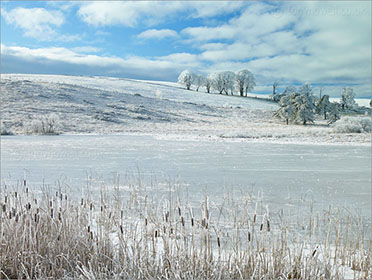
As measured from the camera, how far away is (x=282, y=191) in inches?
283

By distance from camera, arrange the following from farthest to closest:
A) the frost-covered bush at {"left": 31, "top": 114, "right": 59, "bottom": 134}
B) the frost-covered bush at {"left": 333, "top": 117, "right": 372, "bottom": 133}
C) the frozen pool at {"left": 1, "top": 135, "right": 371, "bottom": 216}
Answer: the frost-covered bush at {"left": 31, "top": 114, "right": 59, "bottom": 134} < the frost-covered bush at {"left": 333, "top": 117, "right": 372, "bottom": 133} < the frozen pool at {"left": 1, "top": 135, "right": 371, "bottom": 216}

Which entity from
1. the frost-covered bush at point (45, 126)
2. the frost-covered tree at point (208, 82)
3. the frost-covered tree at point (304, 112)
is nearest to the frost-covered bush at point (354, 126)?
the frost-covered tree at point (304, 112)

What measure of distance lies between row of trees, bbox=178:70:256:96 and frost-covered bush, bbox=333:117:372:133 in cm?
5290

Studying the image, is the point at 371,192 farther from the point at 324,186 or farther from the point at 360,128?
the point at 360,128

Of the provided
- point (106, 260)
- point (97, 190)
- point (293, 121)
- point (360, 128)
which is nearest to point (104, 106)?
point (293, 121)

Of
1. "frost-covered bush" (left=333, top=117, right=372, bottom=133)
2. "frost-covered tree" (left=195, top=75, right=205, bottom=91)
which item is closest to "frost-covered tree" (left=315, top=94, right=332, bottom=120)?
"frost-covered bush" (left=333, top=117, right=372, bottom=133)

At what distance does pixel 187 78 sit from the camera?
285 ft

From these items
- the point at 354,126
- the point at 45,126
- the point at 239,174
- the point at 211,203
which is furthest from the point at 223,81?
the point at 211,203

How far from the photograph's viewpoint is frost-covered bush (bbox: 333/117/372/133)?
89.9ft

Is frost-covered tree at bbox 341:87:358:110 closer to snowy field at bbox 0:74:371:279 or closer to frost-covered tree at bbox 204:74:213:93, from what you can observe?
frost-covered tree at bbox 204:74:213:93

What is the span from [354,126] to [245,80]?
56111 mm

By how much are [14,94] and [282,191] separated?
43.6 m

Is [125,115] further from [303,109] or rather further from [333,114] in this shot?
[333,114]

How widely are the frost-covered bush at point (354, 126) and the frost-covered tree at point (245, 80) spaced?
173ft
